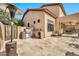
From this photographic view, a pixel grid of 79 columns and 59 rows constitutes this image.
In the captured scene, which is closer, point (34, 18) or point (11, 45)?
point (11, 45)

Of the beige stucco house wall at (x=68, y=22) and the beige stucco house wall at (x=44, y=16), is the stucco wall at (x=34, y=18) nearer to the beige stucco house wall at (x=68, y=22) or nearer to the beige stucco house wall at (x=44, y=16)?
the beige stucco house wall at (x=44, y=16)

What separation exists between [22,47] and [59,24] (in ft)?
2.47

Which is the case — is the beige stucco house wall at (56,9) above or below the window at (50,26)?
above

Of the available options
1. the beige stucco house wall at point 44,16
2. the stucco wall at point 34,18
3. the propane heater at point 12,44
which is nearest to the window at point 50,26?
the beige stucco house wall at point 44,16

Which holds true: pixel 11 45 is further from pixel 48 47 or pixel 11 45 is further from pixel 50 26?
pixel 50 26

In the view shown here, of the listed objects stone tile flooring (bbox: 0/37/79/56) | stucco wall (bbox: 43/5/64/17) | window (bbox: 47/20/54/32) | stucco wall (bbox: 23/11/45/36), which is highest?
stucco wall (bbox: 43/5/64/17)

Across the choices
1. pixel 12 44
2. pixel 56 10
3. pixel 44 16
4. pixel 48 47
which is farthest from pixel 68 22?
pixel 12 44

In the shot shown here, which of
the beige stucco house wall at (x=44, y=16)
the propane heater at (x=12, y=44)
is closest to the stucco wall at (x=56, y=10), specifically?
the beige stucco house wall at (x=44, y=16)

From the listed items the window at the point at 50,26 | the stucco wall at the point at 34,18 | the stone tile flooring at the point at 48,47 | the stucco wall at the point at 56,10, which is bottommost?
the stone tile flooring at the point at 48,47

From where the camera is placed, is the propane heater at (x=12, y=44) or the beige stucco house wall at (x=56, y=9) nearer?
the propane heater at (x=12, y=44)

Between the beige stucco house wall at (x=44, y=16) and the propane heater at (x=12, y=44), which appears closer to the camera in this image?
the propane heater at (x=12, y=44)

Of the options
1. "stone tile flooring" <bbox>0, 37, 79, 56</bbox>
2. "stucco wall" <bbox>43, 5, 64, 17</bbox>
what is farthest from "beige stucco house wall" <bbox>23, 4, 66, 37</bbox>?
"stone tile flooring" <bbox>0, 37, 79, 56</bbox>

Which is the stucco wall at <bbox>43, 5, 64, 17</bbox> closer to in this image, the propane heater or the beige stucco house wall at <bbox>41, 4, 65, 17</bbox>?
the beige stucco house wall at <bbox>41, 4, 65, 17</bbox>

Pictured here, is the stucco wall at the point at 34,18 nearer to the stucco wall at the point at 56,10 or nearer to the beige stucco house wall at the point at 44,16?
the beige stucco house wall at the point at 44,16
